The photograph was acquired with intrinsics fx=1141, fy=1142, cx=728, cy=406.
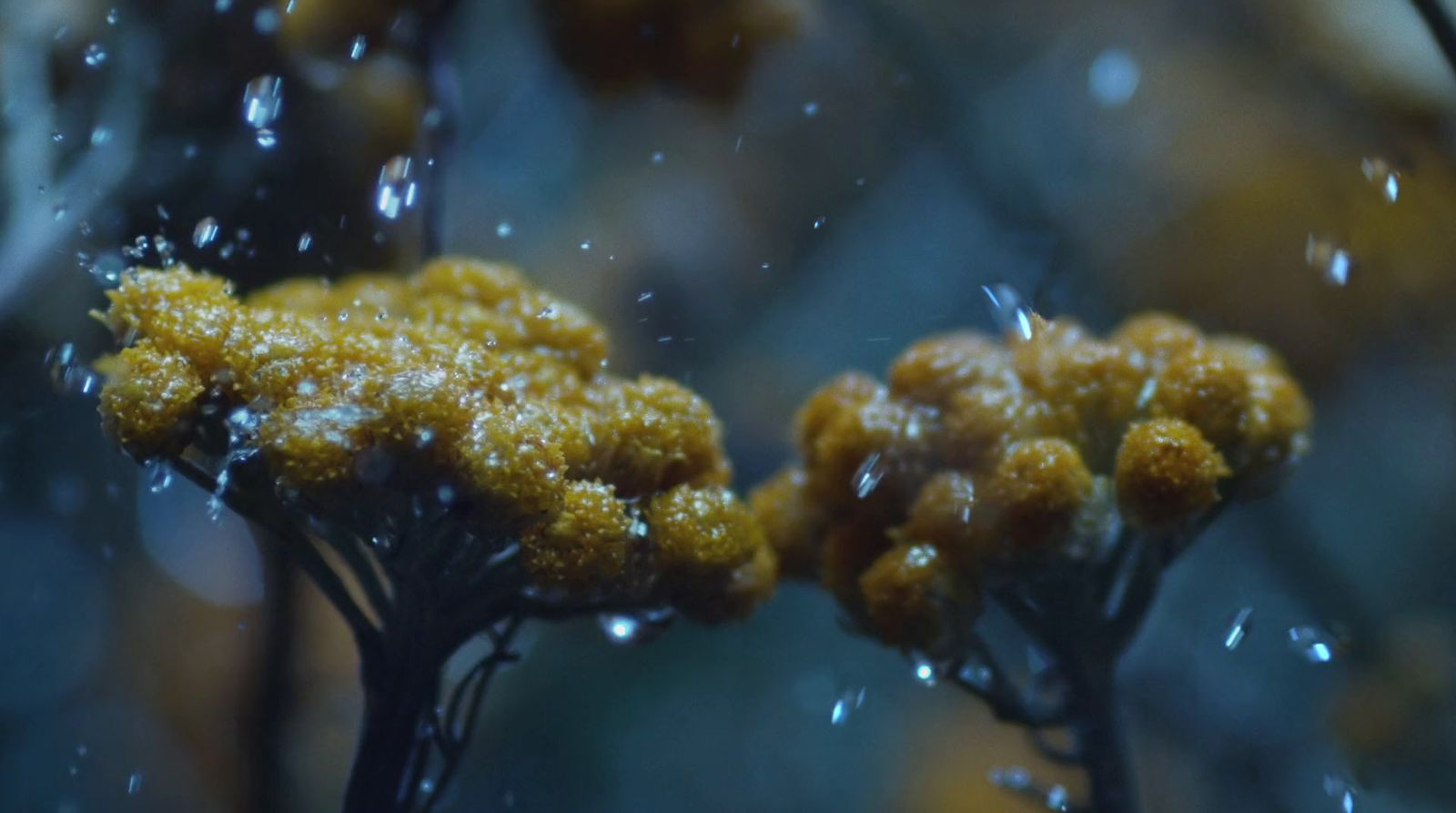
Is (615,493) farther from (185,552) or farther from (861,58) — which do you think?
(861,58)

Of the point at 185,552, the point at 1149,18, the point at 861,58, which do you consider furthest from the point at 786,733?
the point at 1149,18

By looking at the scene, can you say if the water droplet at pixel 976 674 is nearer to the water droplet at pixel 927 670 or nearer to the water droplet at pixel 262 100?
the water droplet at pixel 927 670

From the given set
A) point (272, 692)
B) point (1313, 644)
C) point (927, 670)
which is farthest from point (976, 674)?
point (272, 692)

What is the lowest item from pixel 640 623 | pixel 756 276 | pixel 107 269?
pixel 640 623

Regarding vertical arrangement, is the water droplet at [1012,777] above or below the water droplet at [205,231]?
below

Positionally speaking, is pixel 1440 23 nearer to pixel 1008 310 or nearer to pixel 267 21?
pixel 1008 310

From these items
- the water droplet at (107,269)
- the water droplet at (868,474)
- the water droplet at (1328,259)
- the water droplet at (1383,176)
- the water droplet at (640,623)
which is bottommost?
the water droplet at (640,623)

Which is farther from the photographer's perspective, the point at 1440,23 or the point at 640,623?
the point at 1440,23

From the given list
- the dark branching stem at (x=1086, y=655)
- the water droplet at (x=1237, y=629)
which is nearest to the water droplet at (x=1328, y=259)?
the water droplet at (x=1237, y=629)
